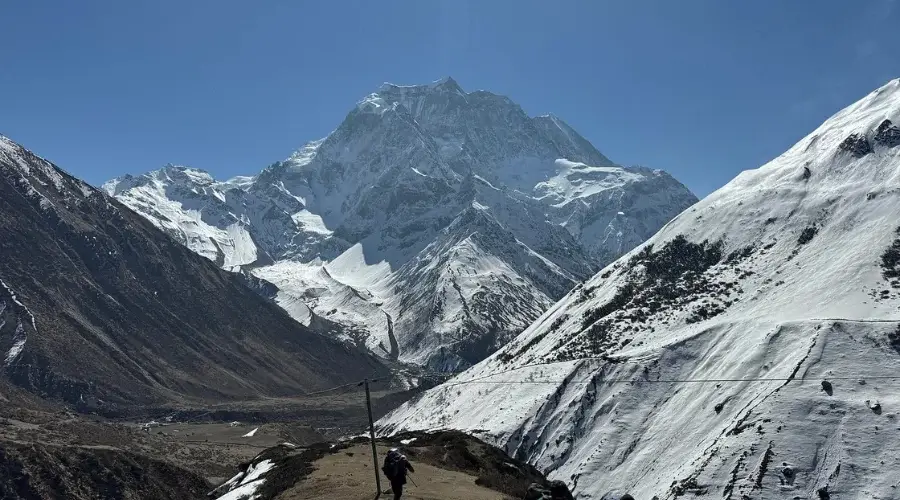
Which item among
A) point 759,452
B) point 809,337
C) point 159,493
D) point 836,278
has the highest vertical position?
point 836,278

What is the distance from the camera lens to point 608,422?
67062 mm

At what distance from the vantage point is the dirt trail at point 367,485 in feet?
113

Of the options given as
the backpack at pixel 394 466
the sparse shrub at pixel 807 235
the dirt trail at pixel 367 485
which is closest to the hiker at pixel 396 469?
the backpack at pixel 394 466

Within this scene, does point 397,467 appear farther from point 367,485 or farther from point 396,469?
point 367,485

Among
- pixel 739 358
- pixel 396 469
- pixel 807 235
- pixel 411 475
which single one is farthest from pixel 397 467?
pixel 807 235

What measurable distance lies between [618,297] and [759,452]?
46495mm

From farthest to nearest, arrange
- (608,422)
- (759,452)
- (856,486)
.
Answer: (608,422) → (759,452) → (856,486)

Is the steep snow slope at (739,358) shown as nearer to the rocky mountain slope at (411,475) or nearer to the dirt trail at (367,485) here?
the rocky mountain slope at (411,475)

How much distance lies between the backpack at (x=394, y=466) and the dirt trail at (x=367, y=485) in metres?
3.48

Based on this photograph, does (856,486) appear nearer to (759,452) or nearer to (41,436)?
(759,452)

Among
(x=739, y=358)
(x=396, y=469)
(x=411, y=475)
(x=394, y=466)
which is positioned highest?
(x=739, y=358)

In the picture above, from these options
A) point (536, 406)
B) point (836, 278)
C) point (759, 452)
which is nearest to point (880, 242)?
point (836, 278)

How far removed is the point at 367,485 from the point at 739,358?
43125 millimetres

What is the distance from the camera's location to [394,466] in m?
29.3
